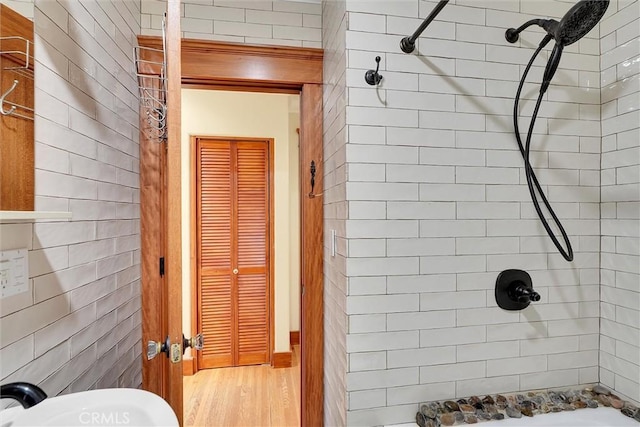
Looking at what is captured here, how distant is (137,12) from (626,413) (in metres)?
2.61

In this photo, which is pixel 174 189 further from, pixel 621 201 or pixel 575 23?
pixel 621 201

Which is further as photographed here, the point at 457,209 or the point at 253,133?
the point at 253,133

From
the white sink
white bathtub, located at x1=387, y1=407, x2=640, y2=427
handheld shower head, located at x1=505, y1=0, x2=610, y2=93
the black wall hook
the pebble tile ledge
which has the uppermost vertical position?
handheld shower head, located at x1=505, y1=0, x2=610, y2=93

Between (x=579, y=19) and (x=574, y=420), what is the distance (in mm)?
1326

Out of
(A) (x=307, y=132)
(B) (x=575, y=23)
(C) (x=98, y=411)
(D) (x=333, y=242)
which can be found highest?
(B) (x=575, y=23)

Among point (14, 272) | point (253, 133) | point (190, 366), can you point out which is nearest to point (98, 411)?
point (14, 272)

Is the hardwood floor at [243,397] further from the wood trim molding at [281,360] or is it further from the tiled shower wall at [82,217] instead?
the tiled shower wall at [82,217]

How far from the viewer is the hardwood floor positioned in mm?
2184

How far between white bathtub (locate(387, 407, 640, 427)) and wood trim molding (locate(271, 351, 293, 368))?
6.34ft

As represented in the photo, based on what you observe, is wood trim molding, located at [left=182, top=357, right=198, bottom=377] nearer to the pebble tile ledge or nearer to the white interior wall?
the white interior wall

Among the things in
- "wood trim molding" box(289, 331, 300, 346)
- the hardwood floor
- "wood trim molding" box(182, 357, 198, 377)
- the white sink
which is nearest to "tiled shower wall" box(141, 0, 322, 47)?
the white sink

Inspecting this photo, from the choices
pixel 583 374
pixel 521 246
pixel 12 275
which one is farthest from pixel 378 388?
pixel 12 275

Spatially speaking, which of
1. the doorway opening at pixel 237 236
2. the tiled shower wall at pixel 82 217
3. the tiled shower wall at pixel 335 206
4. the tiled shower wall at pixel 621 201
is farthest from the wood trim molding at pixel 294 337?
the tiled shower wall at pixel 621 201

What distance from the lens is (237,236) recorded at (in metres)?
2.85
